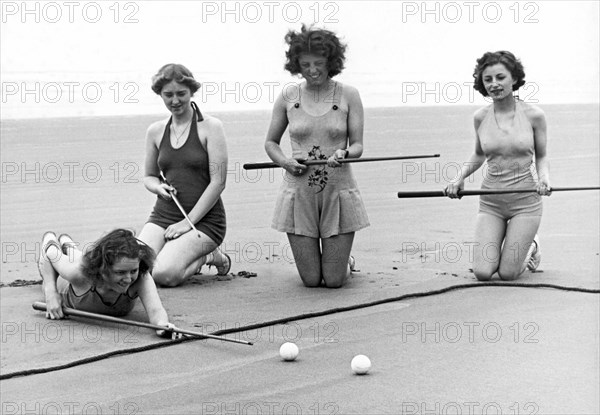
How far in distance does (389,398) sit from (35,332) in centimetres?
203

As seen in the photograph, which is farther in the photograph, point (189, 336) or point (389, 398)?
point (189, 336)

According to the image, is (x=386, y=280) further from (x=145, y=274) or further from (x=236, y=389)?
(x=236, y=389)

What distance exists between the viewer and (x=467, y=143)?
17625 mm

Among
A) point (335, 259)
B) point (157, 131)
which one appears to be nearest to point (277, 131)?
point (157, 131)

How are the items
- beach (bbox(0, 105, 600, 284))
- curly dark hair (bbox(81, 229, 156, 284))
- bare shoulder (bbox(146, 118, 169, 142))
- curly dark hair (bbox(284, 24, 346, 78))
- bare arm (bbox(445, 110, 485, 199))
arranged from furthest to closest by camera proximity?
1. beach (bbox(0, 105, 600, 284))
2. bare shoulder (bbox(146, 118, 169, 142))
3. curly dark hair (bbox(284, 24, 346, 78))
4. bare arm (bbox(445, 110, 485, 199))
5. curly dark hair (bbox(81, 229, 156, 284))

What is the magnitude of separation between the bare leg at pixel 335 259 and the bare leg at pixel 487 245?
790 millimetres

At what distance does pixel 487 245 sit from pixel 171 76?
2178mm

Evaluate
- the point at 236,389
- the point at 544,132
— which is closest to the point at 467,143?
the point at 544,132

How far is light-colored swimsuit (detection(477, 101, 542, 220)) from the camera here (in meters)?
6.91

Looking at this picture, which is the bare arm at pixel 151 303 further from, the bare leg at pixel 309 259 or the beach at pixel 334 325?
the bare leg at pixel 309 259

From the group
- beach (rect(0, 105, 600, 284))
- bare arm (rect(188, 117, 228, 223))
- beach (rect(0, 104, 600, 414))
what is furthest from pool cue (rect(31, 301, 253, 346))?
bare arm (rect(188, 117, 228, 223))

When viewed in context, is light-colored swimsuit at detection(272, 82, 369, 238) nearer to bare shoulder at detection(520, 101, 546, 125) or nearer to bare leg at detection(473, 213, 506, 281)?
bare leg at detection(473, 213, 506, 281)

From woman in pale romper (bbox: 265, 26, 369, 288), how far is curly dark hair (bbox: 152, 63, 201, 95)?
0.63 meters

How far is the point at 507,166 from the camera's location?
693cm
